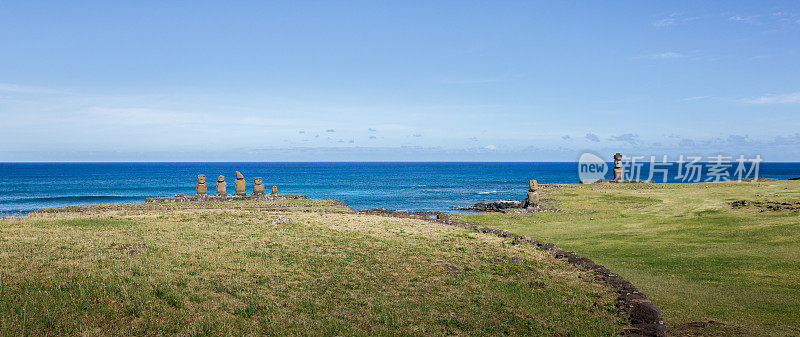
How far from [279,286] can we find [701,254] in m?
18.6

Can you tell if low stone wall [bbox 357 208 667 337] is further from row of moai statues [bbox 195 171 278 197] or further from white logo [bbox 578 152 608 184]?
white logo [bbox 578 152 608 184]

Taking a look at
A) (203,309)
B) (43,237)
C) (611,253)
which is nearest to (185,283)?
(203,309)

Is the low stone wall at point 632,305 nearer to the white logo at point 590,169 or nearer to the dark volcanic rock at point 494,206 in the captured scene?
the dark volcanic rock at point 494,206

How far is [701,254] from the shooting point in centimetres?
2116

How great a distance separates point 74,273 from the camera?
14.8m

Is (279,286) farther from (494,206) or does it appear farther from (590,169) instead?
(590,169)

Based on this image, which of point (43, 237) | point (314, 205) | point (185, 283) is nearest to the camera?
point (185, 283)

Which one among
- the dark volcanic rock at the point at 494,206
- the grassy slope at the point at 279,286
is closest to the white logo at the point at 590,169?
the dark volcanic rock at the point at 494,206

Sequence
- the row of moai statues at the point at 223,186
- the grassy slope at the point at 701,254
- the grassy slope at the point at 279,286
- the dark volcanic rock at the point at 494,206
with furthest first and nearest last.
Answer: the row of moai statues at the point at 223,186, the dark volcanic rock at the point at 494,206, the grassy slope at the point at 701,254, the grassy slope at the point at 279,286

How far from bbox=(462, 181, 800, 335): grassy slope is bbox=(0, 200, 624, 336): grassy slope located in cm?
289

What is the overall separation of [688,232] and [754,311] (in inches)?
610

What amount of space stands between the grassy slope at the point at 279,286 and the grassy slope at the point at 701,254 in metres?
2.89

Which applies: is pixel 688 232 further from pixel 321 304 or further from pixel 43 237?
pixel 43 237

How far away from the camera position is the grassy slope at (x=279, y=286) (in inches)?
473
